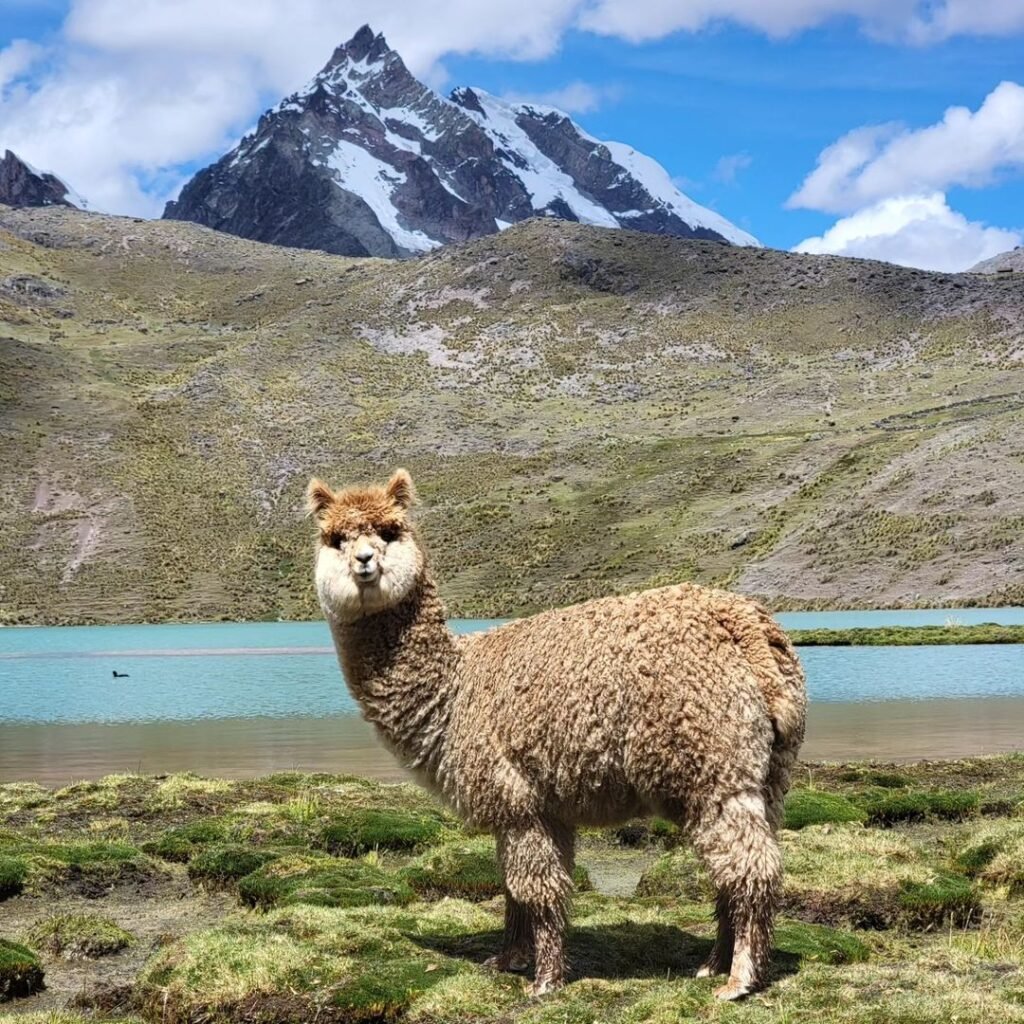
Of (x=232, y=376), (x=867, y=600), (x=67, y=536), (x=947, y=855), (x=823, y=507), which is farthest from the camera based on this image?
(x=232, y=376)

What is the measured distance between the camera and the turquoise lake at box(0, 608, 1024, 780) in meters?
24.3

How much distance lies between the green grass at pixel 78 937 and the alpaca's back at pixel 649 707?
13.5ft

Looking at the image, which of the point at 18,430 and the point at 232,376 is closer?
the point at 18,430

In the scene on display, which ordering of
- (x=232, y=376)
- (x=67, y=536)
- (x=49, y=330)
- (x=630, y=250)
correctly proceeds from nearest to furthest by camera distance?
1. (x=67, y=536)
2. (x=232, y=376)
3. (x=49, y=330)
4. (x=630, y=250)

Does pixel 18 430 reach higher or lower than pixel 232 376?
lower

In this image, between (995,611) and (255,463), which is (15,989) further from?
(255,463)

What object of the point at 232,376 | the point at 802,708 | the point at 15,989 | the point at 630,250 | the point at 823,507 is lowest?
the point at 15,989

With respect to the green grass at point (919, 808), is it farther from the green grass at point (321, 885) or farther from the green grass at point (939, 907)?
the green grass at point (321, 885)

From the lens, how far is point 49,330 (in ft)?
494

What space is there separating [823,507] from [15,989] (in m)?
80.4

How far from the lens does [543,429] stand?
11612cm

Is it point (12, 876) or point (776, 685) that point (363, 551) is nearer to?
point (776, 685)

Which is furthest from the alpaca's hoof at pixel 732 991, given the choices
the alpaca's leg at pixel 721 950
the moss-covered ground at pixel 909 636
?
the moss-covered ground at pixel 909 636

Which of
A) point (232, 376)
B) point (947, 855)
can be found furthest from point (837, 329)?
point (947, 855)
